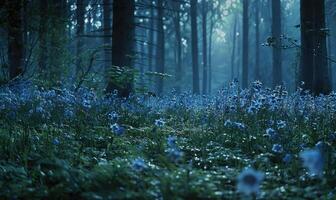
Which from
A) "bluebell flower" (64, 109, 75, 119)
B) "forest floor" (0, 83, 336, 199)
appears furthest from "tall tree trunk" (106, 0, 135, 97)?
"bluebell flower" (64, 109, 75, 119)

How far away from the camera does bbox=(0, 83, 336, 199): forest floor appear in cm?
279

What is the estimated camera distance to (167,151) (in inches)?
145

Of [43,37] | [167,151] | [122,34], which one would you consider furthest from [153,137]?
[43,37]

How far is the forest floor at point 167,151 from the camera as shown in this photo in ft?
9.16

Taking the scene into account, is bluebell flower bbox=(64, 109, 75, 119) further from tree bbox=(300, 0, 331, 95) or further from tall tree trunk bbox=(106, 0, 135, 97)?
tree bbox=(300, 0, 331, 95)

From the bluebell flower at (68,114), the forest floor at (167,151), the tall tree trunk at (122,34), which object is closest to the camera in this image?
the forest floor at (167,151)

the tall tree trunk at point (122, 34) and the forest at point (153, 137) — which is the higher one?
the tall tree trunk at point (122, 34)

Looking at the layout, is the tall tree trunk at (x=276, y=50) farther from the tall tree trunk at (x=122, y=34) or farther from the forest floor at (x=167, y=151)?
the forest floor at (x=167, y=151)

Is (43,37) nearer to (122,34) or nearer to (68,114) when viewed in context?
(122,34)

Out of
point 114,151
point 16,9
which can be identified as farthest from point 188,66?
point 114,151

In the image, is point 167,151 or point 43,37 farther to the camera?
point 43,37

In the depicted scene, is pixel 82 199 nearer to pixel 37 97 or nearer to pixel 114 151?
pixel 114 151

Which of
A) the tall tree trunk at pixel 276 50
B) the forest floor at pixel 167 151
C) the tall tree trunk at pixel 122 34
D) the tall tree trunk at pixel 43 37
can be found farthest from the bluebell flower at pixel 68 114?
the tall tree trunk at pixel 276 50

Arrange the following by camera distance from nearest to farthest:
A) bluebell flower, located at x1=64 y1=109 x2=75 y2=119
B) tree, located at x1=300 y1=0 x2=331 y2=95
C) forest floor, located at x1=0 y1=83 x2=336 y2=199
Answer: forest floor, located at x1=0 y1=83 x2=336 y2=199 < bluebell flower, located at x1=64 y1=109 x2=75 y2=119 < tree, located at x1=300 y1=0 x2=331 y2=95
